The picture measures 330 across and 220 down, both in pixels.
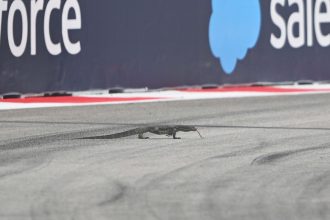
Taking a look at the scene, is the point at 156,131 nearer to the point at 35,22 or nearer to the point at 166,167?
the point at 166,167

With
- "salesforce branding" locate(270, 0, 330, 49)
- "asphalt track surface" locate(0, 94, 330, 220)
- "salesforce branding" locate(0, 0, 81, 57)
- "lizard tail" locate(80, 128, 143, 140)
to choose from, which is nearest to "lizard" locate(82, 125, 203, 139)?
"lizard tail" locate(80, 128, 143, 140)

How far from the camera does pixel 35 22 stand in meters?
14.3

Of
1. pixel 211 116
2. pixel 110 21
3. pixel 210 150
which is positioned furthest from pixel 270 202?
pixel 110 21

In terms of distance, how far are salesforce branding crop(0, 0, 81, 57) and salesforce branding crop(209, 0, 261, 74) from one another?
2939 mm

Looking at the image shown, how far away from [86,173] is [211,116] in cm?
478

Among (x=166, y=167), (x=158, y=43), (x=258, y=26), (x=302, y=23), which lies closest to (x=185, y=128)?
(x=166, y=167)

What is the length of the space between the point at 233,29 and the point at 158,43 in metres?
1.59

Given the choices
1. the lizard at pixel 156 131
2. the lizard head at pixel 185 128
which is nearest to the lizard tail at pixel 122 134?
the lizard at pixel 156 131

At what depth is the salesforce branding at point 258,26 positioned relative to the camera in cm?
1686

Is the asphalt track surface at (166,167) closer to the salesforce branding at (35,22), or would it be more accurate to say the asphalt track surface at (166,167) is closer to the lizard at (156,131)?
the lizard at (156,131)

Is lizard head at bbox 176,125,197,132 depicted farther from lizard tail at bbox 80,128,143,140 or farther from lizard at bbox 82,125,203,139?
lizard tail at bbox 80,128,143,140

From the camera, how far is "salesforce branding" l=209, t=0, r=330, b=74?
16859 mm

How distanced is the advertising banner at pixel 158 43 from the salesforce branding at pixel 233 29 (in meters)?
0.02

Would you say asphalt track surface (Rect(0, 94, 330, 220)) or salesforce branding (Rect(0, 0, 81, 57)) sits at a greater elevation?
salesforce branding (Rect(0, 0, 81, 57))
